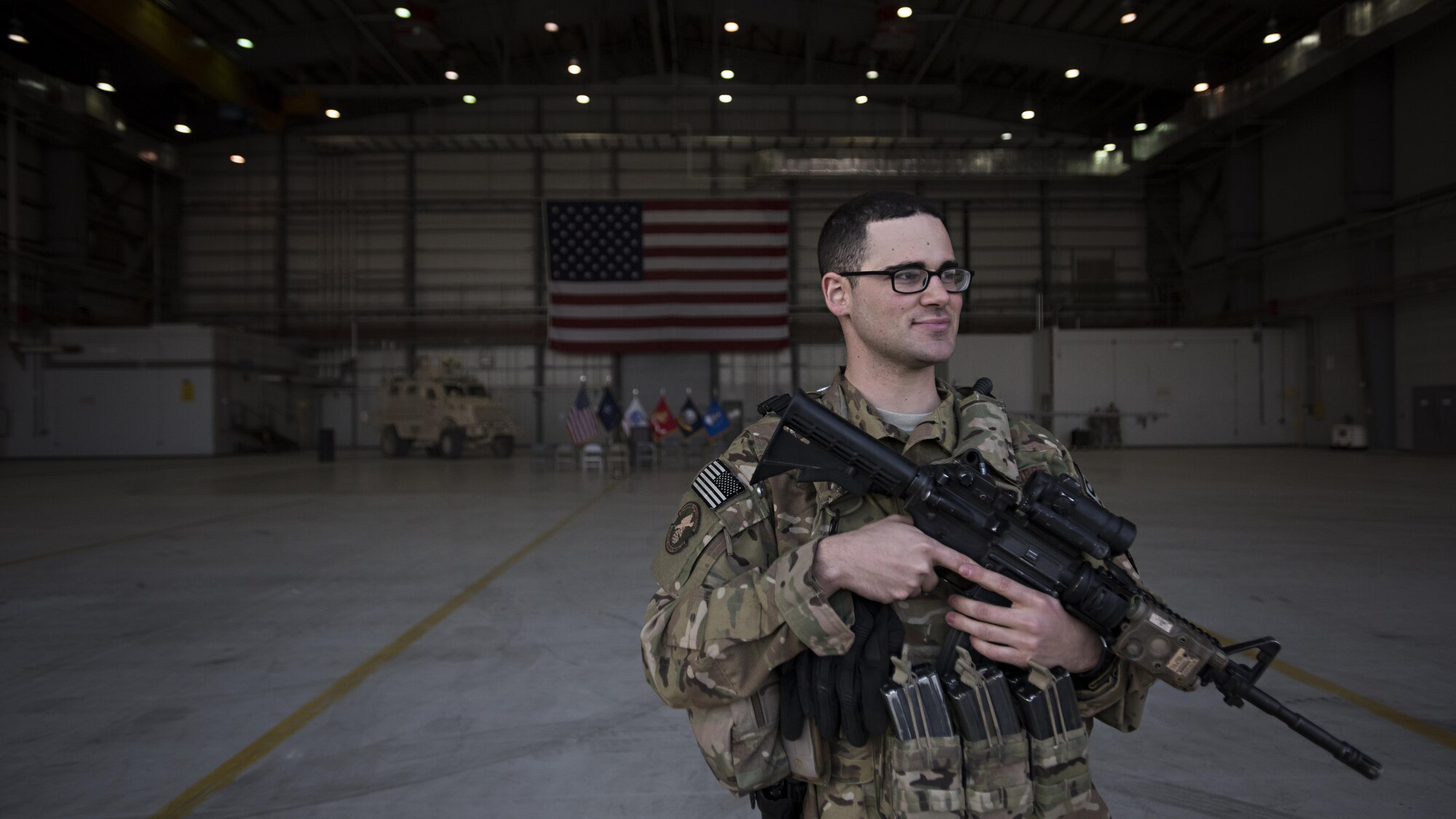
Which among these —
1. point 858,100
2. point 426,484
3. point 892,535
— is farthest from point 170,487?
point 858,100

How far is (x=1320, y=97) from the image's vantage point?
21312mm

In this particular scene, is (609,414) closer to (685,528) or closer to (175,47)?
(175,47)

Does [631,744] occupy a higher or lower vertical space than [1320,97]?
lower

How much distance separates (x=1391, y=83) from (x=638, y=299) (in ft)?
60.4

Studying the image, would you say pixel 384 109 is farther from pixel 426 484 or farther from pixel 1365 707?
pixel 1365 707

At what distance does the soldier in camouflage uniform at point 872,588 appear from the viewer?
1.36m

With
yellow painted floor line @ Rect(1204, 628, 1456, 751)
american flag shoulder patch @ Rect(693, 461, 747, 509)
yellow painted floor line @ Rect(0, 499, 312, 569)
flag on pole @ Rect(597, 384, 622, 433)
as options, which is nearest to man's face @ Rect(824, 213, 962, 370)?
american flag shoulder patch @ Rect(693, 461, 747, 509)

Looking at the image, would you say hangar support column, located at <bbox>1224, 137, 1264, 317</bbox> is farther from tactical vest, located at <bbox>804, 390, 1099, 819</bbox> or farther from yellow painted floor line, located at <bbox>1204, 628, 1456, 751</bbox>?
tactical vest, located at <bbox>804, 390, 1099, 819</bbox>

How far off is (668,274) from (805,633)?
21.6 metres

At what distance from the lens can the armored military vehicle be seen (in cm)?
2195

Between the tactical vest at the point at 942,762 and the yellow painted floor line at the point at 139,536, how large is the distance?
7446mm

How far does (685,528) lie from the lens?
1.55 m

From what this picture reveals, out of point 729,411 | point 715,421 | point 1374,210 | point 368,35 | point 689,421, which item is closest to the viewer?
point 715,421

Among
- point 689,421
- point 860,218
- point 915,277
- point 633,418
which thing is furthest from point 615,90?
point 915,277
